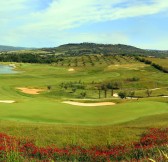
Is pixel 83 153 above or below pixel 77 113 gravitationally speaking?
above

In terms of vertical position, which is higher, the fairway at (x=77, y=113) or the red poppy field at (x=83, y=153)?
the red poppy field at (x=83, y=153)

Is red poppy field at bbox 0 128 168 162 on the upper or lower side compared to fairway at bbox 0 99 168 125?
upper

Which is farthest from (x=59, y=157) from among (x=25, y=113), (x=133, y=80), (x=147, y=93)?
(x=133, y=80)

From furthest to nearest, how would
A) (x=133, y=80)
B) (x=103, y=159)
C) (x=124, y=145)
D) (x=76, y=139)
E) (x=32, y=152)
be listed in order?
(x=133, y=80), (x=76, y=139), (x=124, y=145), (x=32, y=152), (x=103, y=159)

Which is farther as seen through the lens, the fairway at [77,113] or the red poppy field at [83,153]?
the fairway at [77,113]

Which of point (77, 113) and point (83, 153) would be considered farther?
point (77, 113)

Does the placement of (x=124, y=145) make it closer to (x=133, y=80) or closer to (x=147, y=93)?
(x=147, y=93)

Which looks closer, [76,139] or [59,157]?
[59,157]

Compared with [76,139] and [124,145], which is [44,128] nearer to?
[76,139]

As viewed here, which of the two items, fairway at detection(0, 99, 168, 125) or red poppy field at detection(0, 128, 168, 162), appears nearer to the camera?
red poppy field at detection(0, 128, 168, 162)

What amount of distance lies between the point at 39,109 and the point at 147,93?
58524 mm

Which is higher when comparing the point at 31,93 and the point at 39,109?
the point at 39,109

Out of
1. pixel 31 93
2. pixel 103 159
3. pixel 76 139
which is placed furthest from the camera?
pixel 31 93

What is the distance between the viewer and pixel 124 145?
2009 cm
